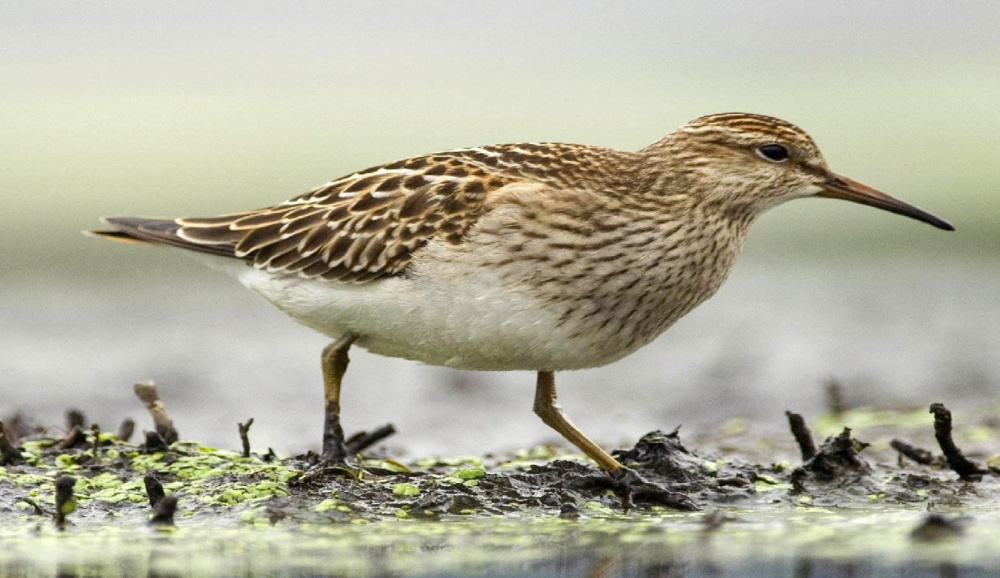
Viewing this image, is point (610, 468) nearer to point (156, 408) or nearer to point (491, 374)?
point (156, 408)

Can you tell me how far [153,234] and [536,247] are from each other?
263cm

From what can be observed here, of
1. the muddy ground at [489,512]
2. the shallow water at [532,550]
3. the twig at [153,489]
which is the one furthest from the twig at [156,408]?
the shallow water at [532,550]

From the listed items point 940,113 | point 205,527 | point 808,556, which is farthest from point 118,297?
point 940,113

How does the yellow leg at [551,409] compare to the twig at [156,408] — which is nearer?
the yellow leg at [551,409]

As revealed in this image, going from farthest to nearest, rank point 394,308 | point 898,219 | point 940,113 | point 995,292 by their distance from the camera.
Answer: point 940,113, point 898,219, point 995,292, point 394,308

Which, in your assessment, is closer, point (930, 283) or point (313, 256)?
point (313, 256)

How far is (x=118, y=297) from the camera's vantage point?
15.8 meters

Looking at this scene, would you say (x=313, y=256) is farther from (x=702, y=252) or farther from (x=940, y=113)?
(x=940, y=113)

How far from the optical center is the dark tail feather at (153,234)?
8.76 metres

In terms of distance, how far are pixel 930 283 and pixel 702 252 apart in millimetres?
8643

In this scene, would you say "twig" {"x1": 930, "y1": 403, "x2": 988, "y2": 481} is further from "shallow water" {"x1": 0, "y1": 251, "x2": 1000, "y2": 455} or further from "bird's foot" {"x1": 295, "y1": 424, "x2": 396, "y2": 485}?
"bird's foot" {"x1": 295, "y1": 424, "x2": 396, "y2": 485}

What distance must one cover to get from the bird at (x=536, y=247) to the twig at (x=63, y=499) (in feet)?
4.27

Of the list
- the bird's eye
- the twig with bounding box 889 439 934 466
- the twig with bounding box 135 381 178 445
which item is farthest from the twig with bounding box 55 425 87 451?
the twig with bounding box 889 439 934 466

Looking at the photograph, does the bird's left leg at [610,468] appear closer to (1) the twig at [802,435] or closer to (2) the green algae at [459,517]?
(2) the green algae at [459,517]
